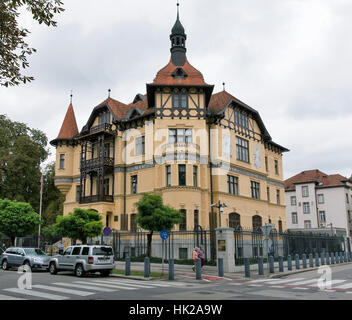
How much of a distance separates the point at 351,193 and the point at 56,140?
159 feet

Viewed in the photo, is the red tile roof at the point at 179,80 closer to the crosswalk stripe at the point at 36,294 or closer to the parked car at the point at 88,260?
the parked car at the point at 88,260

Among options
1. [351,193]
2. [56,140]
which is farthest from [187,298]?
[351,193]

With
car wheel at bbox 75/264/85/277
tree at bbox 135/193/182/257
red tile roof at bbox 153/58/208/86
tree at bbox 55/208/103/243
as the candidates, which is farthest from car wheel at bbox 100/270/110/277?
red tile roof at bbox 153/58/208/86

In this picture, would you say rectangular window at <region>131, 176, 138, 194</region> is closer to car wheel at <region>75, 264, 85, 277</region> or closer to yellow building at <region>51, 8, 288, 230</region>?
yellow building at <region>51, 8, 288, 230</region>

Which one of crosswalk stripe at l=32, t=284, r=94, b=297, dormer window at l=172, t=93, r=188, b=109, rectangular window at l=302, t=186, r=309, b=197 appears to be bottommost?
crosswalk stripe at l=32, t=284, r=94, b=297

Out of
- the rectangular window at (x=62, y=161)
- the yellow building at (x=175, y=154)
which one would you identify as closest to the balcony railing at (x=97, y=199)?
the yellow building at (x=175, y=154)

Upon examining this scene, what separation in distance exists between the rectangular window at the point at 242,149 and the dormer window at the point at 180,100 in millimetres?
7176

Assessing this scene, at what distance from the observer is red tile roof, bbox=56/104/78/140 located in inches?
1607

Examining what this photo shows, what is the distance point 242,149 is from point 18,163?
87.0 ft

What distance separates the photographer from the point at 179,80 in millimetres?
33375

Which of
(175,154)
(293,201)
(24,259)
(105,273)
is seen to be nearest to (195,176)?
(175,154)

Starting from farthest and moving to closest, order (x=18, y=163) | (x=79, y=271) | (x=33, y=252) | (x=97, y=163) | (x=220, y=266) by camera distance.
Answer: (x=18, y=163) < (x=97, y=163) < (x=33, y=252) < (x=220, y=266) < (x=79, y=271)

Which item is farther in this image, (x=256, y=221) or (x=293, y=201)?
(x=293, y=201)

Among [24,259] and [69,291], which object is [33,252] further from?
[69,291]
